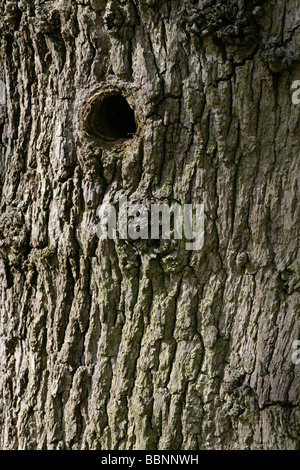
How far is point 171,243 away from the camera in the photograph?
2.00 m

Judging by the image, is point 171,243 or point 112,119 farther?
point 112,119

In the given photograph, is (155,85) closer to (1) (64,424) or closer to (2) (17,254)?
(2) (17,254)

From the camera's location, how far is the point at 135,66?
197cm

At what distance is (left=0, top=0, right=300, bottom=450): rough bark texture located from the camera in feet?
6.30

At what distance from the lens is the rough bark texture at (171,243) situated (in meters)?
1.92

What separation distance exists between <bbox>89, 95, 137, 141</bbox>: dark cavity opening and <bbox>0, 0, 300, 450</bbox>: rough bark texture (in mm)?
62

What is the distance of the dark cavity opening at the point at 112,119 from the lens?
2.08 metres

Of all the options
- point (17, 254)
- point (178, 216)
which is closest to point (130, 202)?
point (178, 216)

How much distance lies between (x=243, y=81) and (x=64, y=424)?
5.64 ft

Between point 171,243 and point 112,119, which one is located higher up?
point 112,119

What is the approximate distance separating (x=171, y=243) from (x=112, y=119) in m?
0.67

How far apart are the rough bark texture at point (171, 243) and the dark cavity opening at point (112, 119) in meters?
0.06

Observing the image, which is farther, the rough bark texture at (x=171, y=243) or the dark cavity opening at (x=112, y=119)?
the dark cavity opening at (x=112, y=119)

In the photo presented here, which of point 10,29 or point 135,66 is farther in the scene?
point 10,29
